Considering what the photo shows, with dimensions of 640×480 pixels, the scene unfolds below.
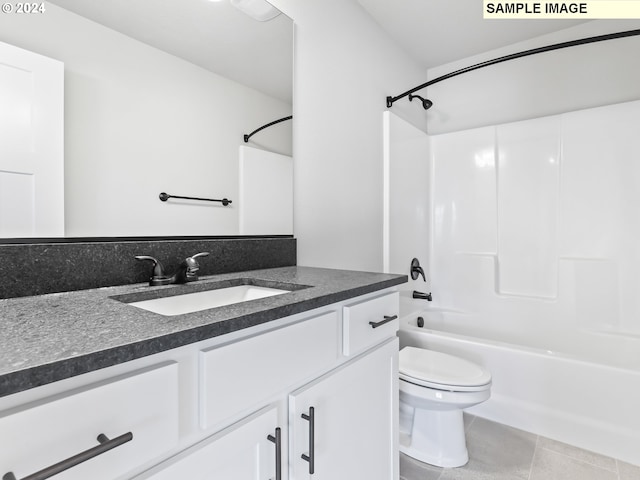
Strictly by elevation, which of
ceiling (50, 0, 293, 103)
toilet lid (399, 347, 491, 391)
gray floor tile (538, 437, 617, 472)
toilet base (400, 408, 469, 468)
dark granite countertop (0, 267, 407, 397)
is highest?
ceiling (50, 0, 293, 103)

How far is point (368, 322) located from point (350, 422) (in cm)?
29

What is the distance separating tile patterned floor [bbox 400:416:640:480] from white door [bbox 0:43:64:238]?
1.70m

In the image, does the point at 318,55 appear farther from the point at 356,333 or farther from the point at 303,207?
the point at 356,333

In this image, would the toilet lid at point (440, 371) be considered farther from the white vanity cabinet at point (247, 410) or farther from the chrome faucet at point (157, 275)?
the chrome faucet at point (157, 275)

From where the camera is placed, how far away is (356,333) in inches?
39.4

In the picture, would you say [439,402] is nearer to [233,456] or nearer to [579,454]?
[579,454]

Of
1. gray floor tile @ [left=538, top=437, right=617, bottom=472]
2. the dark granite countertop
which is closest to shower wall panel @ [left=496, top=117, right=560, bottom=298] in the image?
gray floor tile @ [left=538, top=437, right=617, bottom=472]

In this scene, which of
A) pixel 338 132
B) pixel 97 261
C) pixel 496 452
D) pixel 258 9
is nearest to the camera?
pixel 97 261

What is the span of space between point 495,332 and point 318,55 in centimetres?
222

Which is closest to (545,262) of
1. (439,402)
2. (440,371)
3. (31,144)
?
(440,371)

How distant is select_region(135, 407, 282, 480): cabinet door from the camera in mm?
577

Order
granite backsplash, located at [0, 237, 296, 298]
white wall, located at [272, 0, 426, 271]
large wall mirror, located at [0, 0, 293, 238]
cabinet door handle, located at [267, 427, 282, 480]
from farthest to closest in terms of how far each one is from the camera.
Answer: white wall, located at [272, 0, 426, 271] → large wall mirror, located at [0, 0, 293, 238] → granite backsplash, located at [0, 237, 296, 298] → cabinet door handle, located at [267, 427, 282, 480]

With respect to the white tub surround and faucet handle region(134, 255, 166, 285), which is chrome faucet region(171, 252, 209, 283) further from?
the white tub surround

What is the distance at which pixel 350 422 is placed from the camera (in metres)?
0.99
